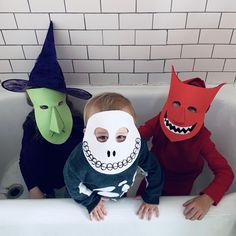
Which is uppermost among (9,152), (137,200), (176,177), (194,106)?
(194,106)

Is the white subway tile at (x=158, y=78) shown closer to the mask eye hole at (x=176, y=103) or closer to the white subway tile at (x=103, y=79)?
the white subway tile at (x=103, y=79)

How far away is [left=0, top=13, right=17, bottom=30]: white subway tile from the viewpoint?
37.0 inches

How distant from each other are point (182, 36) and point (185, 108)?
0.29 meters

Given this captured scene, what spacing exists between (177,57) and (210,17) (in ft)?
0.56

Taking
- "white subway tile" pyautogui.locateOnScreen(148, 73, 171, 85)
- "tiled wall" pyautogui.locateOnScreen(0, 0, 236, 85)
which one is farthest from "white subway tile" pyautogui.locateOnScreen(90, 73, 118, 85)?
"white subway tile" pyautogui.locateOnScreen(148, 73, 171, 85)

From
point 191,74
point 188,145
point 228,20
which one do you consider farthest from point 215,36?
point 188,145

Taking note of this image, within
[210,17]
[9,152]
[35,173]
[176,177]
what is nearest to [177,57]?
[210,17]

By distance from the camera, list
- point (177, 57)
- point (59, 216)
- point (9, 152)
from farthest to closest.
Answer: point (9, 152), point (177, 57), point (59, 216)

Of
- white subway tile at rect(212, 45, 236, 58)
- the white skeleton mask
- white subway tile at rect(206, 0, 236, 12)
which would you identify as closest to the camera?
the white skeleton mask

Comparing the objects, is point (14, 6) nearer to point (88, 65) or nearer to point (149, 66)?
point (88, 65)

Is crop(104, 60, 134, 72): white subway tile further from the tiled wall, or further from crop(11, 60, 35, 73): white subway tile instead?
crop(11, 60, 35, 73): white subway tile

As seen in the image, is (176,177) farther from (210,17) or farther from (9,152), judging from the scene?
(9,152)

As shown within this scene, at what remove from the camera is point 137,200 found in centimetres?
80

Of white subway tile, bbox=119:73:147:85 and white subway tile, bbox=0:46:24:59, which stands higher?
white subway tile, bbox=0:46:24:59
